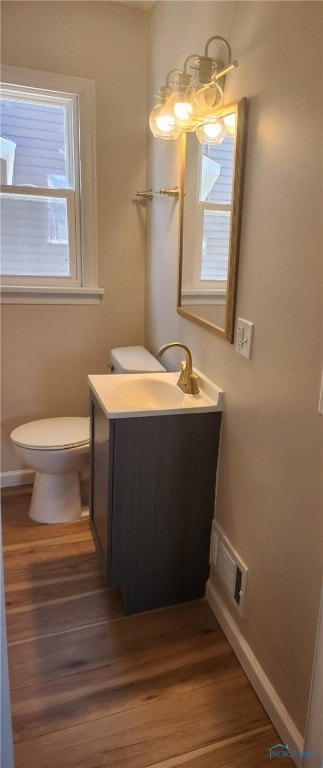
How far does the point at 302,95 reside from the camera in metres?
1.12

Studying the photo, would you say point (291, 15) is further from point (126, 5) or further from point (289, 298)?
point (126, 5)

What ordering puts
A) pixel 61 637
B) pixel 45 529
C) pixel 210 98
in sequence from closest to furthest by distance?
pixel 210 98 → pixel 61 637 → pixel 45 529

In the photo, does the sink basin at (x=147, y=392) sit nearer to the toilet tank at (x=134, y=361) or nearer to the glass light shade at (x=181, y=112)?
the toilet tank at (x=134, y=361)

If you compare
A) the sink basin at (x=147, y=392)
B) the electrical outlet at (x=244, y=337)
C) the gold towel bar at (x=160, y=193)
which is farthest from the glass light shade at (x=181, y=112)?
the sink basin at (x=147, y=392)

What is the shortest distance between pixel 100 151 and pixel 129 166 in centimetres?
16

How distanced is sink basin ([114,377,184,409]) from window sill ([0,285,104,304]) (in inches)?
30.5

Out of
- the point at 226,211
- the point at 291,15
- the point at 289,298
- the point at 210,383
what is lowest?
the point at 210,383

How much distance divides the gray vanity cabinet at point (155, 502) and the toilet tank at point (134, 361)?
0.38m

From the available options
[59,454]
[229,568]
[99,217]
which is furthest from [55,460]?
[99,217]

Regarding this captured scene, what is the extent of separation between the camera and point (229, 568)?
1.69m

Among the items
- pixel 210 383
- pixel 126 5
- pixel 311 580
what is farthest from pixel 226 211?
pixel 126 5

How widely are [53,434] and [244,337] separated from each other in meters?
1.15

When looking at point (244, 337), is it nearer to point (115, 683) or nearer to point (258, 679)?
point (258, 679)

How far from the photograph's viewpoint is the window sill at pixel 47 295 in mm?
2398
